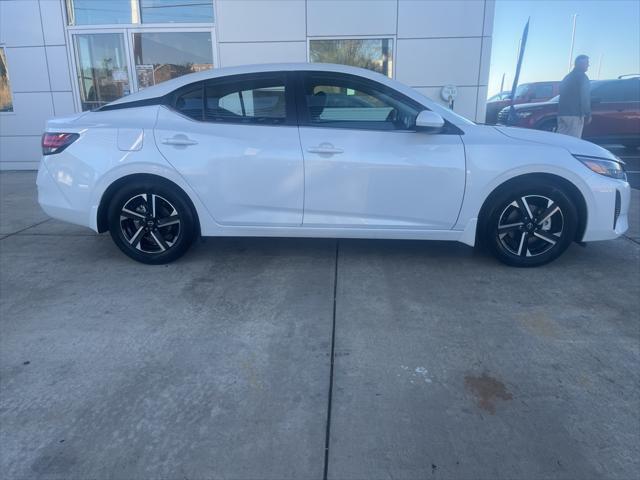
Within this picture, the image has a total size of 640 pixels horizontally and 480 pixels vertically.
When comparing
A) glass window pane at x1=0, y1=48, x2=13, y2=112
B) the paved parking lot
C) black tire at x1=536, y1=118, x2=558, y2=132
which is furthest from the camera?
black tire at x1=536, y1=118, x2=558, y2=132

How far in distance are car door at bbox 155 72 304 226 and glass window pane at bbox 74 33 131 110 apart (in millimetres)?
6056

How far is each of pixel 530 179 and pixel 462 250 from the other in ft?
3.17

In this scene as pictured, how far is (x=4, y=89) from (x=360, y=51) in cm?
700

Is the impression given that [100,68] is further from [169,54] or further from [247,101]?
[247,101]

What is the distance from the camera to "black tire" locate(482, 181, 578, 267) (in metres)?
4.01

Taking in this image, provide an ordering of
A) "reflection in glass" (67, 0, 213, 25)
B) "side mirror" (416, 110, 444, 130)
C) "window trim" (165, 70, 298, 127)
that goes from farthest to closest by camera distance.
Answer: "reflection in glass" (67, 0, 213, 25), "window trim" (165, 70, 298, 127), "side mirror" (416, 110, 444, 130)

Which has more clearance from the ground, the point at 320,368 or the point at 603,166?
the point at 603,166

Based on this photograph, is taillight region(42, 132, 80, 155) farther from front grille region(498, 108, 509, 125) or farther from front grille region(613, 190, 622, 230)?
front grille region(498, 108, 509, 125)

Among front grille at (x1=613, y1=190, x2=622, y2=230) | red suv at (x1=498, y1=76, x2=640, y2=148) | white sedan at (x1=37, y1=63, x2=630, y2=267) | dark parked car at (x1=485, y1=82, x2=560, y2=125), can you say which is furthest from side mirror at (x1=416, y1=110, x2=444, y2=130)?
dark parked car at (x1=485, y1=82, x2=560, y2=125)

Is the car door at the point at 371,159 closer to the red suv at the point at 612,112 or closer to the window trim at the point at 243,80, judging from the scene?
the window trim at the point at 243,80

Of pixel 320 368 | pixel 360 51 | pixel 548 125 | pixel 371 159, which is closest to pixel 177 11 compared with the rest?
pixel 360 51

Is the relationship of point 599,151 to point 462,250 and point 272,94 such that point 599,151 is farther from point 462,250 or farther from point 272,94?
point 272,94

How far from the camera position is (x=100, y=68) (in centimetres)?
941

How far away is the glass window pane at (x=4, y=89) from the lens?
9.66 meters
